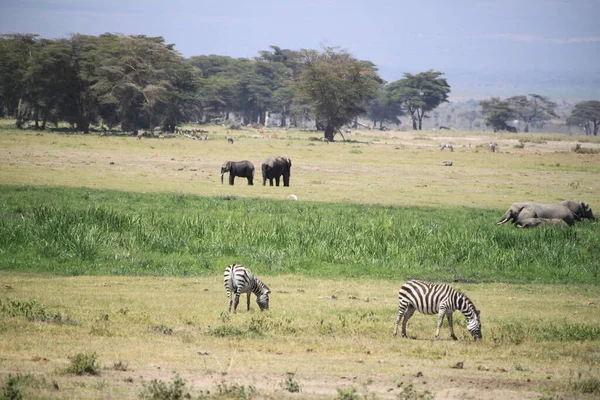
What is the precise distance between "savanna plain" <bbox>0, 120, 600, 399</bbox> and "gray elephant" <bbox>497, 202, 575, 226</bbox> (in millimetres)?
578

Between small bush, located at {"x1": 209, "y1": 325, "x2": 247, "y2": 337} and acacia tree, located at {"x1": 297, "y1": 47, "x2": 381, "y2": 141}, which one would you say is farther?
acacia tree, located at {"x1": 297, "y1": 47, "x2": 381, "y2": 141}

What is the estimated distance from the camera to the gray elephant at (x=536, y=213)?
27.7 metres

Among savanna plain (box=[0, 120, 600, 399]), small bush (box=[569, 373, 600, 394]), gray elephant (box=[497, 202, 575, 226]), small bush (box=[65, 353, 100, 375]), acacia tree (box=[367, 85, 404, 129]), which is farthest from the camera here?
acacia tree (box=[367, 85, 404, 129])

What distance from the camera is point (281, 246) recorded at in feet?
72.1

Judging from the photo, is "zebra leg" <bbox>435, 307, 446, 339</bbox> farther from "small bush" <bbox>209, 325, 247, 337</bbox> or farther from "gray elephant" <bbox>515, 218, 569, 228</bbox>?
"gray elephant" <bbox>515, 218, 569, 228</bbox>

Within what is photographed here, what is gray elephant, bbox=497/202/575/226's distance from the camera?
27.7 meters

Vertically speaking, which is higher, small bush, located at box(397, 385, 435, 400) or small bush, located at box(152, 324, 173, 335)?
small bush, located at box(397, 385, 435, 400)

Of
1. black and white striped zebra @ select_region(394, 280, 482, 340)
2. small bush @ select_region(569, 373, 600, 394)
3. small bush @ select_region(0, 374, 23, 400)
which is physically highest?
black and white striped zebra @ select_region(394, 280, 482, 340)

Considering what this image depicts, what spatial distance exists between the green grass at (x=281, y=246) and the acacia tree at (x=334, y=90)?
54523mm

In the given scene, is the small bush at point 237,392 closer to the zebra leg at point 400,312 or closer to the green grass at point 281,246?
the zebra leg at point 400,312

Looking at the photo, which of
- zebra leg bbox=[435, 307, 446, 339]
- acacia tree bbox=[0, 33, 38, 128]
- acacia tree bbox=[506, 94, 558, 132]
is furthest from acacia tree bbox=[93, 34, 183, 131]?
acacia tree bbox=[506, 94, 558, 132]

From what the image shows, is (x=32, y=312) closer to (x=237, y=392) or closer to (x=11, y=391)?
(x=11, y=391)

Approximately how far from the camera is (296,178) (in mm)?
41969

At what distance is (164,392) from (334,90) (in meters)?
73.8
